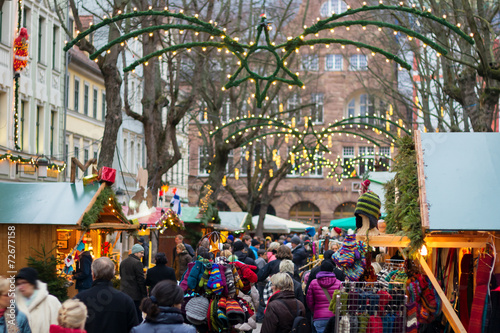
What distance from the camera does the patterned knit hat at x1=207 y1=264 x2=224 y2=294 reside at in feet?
32.7

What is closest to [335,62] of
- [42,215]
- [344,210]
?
[344,210]

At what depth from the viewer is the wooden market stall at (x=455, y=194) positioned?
880 centimetres

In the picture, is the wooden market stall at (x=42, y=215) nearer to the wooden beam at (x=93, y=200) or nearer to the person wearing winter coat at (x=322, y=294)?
the wooden beam at (x=93, y=200)

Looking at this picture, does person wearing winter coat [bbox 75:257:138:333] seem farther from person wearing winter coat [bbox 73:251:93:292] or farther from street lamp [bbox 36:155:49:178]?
street lamp [bbox 36:155:49:178]

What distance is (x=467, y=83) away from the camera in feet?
62.2

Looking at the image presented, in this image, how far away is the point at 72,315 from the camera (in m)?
6.13

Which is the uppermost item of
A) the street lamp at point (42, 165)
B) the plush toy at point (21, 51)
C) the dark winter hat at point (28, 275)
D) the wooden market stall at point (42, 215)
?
the plush toy at point (21, 51)

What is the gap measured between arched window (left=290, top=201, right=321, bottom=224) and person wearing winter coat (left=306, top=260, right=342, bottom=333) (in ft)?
178

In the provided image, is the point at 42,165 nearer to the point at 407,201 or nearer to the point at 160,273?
the point at 160,273

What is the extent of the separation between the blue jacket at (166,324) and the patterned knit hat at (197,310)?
3363 mm

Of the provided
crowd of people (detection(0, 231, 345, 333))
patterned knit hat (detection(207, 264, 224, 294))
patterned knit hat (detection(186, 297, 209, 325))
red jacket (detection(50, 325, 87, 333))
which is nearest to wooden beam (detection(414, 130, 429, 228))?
crowd of people (detection(0, 231, 345, 333))

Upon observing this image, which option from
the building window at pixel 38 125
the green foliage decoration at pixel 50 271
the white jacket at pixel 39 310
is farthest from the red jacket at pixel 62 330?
the building window at pixel 38 125

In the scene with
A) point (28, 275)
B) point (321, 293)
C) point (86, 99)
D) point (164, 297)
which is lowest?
point (321, 293)

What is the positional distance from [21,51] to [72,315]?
74.1 feet
